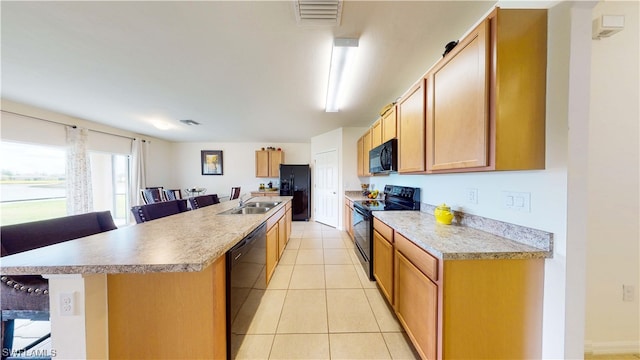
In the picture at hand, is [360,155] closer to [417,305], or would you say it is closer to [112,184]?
[417,305]

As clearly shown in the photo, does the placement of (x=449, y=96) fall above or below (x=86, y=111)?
below

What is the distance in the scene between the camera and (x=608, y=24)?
1209mm

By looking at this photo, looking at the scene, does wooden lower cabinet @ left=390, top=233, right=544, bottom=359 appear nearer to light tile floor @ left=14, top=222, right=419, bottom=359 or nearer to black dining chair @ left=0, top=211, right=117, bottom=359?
light tile floor @ left=14, top=222, right=419, bottom=359

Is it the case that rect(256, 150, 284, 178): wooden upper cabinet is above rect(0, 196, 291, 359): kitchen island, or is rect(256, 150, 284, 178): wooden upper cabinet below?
above

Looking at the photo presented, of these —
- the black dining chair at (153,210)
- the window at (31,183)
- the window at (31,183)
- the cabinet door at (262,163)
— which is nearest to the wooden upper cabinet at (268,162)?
the cabinet door at (262,163)

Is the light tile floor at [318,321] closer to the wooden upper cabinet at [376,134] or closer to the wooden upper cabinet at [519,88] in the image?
the wooden upper cabinet at [519,88]

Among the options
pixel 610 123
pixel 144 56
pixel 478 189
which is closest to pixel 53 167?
pixel 144 56

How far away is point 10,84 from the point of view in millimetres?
2520

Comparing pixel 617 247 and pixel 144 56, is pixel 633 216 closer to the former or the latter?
pixel 617 247

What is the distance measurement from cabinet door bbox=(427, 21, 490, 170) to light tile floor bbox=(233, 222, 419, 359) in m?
1.40

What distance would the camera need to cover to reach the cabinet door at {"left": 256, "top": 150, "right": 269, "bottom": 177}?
6.39 m

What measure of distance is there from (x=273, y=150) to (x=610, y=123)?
610 cm

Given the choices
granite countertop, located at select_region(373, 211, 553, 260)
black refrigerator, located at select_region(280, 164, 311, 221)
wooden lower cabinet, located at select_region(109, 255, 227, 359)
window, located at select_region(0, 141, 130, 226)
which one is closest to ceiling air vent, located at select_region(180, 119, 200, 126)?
window, located at select_region(0, 141, 130, 226)

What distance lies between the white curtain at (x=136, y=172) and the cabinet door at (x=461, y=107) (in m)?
6.67
